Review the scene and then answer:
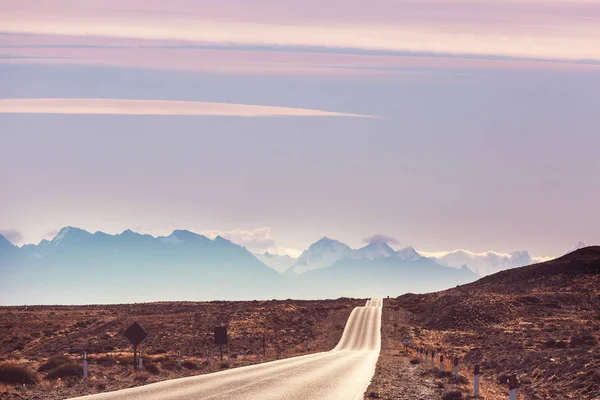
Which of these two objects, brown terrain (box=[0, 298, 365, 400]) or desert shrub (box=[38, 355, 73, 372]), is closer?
desert shrub (box=[38, 355, 73, 372])

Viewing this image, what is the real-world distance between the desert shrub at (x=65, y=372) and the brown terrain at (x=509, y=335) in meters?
14.9

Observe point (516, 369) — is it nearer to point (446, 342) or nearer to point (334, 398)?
point (334, 398)

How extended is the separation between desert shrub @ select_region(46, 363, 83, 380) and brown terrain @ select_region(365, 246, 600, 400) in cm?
1486

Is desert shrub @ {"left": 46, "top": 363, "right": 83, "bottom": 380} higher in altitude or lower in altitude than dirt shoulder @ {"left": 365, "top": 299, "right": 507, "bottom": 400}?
higher

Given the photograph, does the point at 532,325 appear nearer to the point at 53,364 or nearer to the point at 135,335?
the point at 53,364

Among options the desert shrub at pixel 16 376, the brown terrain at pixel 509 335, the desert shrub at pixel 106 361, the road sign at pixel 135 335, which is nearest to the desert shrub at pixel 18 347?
the desert shrub at pixel 106 361

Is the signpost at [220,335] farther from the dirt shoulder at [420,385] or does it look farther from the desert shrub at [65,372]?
the desert shrub at [65,372]

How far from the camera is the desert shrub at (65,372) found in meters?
38.9

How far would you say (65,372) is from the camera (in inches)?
1578

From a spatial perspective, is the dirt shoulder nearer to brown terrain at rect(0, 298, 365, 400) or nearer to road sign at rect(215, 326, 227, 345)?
brown terrain at rect(0, 298, 365, 400)

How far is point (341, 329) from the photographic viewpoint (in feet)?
343

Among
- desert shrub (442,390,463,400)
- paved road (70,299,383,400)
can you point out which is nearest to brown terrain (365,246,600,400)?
desert shrub (442,390,463,400)

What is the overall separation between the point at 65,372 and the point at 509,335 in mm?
57983

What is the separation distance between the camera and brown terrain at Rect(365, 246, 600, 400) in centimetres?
3816
